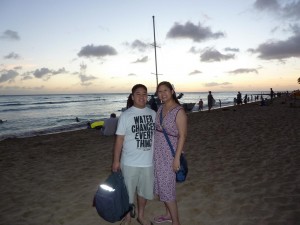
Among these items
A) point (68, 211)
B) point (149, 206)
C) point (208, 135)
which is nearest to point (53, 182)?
point (68, 211)

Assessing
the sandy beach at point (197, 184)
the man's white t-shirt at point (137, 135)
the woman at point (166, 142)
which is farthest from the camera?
the sandy beach at point (197, 184)

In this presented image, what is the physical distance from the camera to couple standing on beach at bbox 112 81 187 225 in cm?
346

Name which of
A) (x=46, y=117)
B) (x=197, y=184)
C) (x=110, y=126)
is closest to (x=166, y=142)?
(x=197, y=184)

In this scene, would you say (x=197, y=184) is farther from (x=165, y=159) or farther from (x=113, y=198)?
(x=113, y=198)

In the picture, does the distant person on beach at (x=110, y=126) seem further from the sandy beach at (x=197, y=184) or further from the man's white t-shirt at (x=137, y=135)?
the man's white t-shirt at (x=137, y=135)

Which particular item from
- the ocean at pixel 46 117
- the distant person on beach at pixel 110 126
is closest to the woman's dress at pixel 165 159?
the distant person on beach at pixel 110 126

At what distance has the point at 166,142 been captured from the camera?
3520mm

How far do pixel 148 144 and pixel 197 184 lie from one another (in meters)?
2.83

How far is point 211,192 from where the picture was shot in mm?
5383

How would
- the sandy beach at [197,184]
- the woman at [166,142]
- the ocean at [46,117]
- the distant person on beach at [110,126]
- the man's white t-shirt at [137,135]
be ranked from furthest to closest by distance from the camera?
the ocean at [46,117]
the distant person on beach at [110,126]
the sandy beach at [197,184]
the man's white t-shirt at [137,135]
the woman at [166,142]

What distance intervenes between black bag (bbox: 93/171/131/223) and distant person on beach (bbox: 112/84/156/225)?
0.11 m

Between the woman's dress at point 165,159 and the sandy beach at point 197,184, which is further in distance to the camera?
the sandy beach at point 197,184

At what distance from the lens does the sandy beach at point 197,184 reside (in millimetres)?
4500

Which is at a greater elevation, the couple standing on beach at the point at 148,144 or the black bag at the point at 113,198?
the couple standing on beach at the point at 148,144
